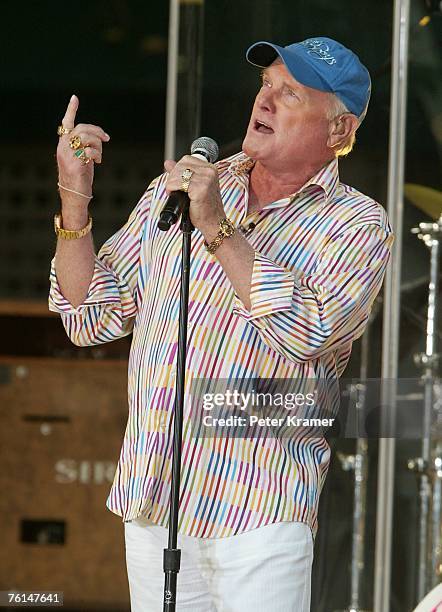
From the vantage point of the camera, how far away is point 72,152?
189 cm

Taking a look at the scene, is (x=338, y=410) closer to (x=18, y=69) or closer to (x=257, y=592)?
(x=257, y=592)

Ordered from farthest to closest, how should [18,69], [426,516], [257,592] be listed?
1. [18,69]
2. [426,516]
3. [257,592]

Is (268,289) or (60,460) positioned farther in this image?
(60,460)

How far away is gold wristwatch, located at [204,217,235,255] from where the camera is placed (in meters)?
1.80

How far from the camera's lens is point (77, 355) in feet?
16.3

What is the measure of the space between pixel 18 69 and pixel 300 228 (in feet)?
10.4

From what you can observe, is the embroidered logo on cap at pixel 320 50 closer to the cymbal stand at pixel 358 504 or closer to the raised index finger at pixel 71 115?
the raised index finger at pixel 71 115

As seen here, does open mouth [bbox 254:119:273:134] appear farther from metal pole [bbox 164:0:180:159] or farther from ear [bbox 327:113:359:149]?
metal pole [bbox 164:0:180:159]

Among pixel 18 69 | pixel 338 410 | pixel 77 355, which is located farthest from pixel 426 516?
pixel 18 69

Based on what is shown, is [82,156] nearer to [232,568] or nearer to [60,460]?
[232,568]

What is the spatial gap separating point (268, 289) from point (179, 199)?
0.67 feet

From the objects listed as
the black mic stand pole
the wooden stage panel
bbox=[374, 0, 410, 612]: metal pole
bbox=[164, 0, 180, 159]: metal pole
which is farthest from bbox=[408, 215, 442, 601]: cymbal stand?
the wooden stage panel

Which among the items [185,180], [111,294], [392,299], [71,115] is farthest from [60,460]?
[185,180]

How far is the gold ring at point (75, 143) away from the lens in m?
1.88
